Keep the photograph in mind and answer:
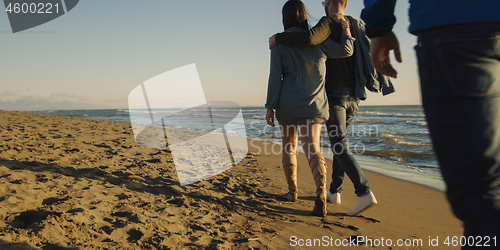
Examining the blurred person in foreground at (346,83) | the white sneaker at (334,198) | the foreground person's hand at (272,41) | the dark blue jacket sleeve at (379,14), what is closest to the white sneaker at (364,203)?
the blurred person in foreground at (346,83)

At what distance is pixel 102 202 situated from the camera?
2.21m

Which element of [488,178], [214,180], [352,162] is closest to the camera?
[488,178]

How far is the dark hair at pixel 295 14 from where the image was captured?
8.16 ft

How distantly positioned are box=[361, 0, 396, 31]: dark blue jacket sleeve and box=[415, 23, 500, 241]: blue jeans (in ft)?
1.13

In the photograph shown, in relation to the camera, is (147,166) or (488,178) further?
(147,166)

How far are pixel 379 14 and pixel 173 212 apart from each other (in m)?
1.99

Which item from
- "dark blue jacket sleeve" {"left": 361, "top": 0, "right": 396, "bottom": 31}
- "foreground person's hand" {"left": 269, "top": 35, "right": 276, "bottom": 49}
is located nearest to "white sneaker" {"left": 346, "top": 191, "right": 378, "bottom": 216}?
→ "foreground person's hand" {"left": 269, "top": 35, "right": 276, "bottom": 49}

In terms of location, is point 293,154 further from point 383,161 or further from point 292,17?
point 383,161

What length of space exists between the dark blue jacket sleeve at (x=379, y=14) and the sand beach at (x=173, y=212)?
1.43m

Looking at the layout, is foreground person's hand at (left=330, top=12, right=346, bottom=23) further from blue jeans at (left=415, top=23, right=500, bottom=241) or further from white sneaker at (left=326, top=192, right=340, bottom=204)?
blue jeans at (left=415, top=23, right=500, bottom=241)

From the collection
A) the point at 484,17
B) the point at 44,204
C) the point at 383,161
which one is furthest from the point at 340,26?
the point at 383,161

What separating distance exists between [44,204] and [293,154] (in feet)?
6.79

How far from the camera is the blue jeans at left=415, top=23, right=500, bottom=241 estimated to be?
0.68 meters

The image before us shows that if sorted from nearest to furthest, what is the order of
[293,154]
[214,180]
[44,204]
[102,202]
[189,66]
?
[44,204] → [102,202] → [293,154] → [214,180] → [189,66]
